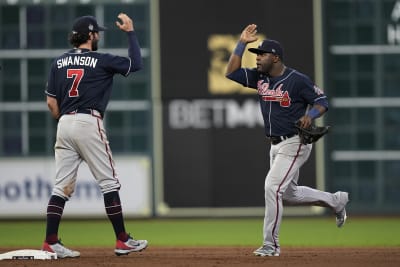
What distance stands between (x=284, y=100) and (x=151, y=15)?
603 cm

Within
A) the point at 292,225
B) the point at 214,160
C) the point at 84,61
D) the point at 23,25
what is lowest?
the point at 292,225

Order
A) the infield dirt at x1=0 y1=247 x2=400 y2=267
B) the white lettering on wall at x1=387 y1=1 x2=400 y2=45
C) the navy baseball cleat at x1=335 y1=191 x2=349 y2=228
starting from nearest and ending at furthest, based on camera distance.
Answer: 1. the infield dirt at x1=0 y1=247 x2=400 y2=267
2. the navy baseball cleat at x1=335 y1=191 x2=349 y2=228
3. the white lettering on wall at x1=387 y1=1 x2=400 y2=45

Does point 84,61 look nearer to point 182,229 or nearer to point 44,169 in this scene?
point 182,229

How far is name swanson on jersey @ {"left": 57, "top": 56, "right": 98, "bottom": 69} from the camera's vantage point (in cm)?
840

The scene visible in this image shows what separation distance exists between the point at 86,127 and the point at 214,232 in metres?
4.95

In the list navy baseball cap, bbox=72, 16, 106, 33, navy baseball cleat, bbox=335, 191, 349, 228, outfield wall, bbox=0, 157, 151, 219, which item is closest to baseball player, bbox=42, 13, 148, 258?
navy baseball cap, bbox=72, 16, 106, 33

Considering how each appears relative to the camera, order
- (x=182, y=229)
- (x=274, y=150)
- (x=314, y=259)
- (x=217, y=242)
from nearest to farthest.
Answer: (x=314, y=259)
(x=274, y=150)
(x=217, y=242)
(x=182, y=229)

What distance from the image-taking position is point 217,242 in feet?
37.9

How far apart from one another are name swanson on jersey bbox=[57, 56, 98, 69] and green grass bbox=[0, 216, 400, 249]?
3150 millimetres

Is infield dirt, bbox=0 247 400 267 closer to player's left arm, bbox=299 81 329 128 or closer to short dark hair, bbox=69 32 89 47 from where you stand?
player's left arm, bbox=299 81 329 128

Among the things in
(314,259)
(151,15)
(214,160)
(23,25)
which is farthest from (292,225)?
(314,259)

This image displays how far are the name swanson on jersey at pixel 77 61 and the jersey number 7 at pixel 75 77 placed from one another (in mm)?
58

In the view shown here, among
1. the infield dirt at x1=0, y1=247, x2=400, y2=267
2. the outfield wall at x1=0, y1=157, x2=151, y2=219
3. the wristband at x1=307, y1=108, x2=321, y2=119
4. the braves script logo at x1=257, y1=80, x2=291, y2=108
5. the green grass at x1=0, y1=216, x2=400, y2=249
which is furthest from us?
the outfield wall at x1=0, y1=157, x2=151, y2=219

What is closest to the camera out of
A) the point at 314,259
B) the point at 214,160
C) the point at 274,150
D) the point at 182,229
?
the point at 314,259
